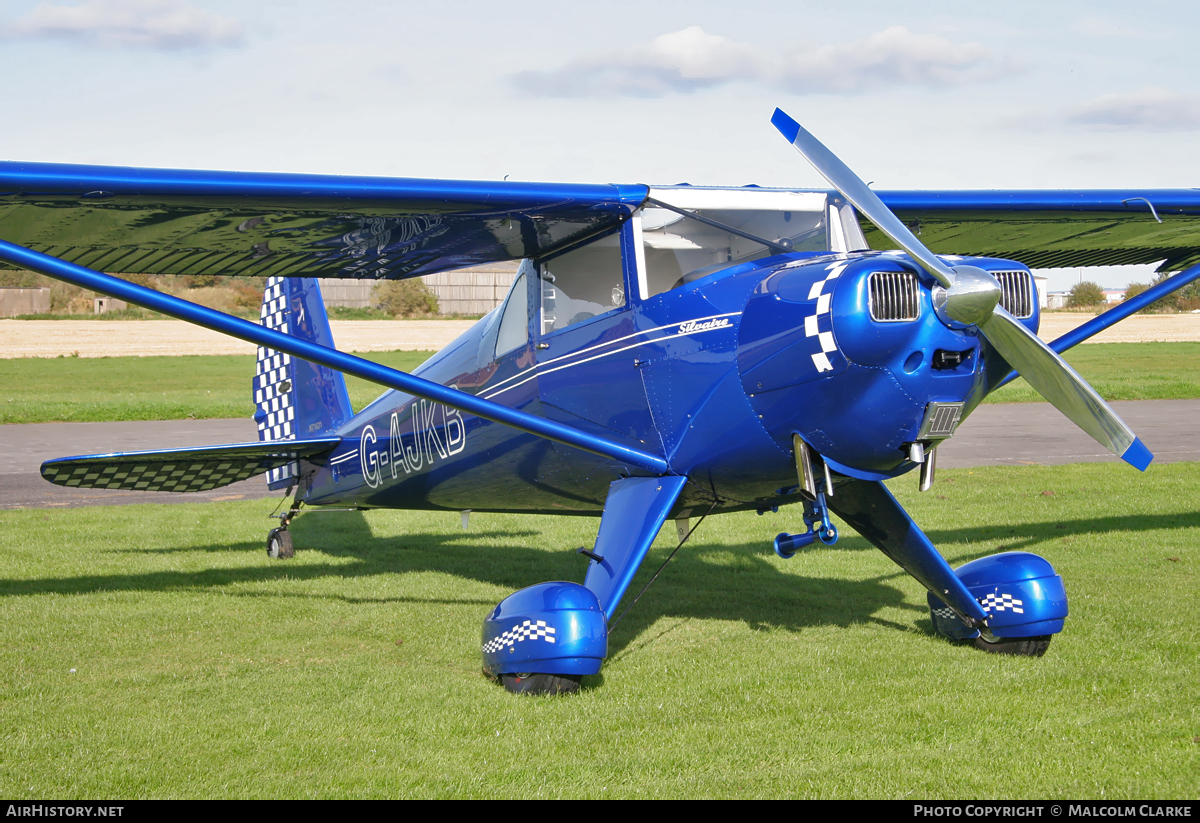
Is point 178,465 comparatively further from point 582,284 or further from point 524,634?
point 524,634

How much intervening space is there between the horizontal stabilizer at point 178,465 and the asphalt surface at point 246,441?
4.89 meters

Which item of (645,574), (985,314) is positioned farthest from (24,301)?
(985,314)

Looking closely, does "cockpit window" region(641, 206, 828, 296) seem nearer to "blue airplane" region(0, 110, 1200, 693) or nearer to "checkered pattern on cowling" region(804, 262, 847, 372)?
"blue airplane" region(0, 110, 1200, 693)

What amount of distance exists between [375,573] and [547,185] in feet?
13.0

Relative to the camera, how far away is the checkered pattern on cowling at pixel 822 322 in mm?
4496

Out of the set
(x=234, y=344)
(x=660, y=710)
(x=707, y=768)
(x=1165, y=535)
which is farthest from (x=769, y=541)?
(x=234, y=344)

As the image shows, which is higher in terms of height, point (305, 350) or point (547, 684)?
point (305, 350)

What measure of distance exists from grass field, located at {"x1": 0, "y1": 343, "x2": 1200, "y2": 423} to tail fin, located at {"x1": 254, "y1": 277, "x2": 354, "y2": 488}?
13.1m

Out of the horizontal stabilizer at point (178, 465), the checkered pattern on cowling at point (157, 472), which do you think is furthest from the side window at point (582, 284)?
the checkered pattern on cowling at point (157, 472)

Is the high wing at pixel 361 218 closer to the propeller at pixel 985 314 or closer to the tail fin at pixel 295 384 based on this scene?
the propeller at pixel 985 314

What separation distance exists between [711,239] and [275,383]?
17.7ft

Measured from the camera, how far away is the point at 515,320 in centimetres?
656

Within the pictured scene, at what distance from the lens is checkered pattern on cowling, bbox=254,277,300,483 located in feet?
31.6

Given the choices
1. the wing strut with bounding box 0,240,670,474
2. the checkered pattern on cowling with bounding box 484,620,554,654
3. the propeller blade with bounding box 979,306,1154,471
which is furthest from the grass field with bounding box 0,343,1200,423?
the propeller blade with bounding box 979,306,1154,471
